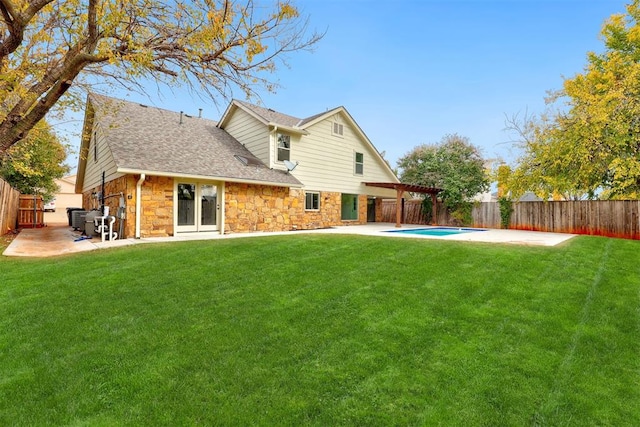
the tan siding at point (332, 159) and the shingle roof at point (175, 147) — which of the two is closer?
the shingle roof at point (175, 147)

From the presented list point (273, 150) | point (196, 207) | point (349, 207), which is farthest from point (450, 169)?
point (196, 207)

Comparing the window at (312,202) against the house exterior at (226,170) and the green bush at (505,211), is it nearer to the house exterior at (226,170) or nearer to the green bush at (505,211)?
the house exterior at (226,170)

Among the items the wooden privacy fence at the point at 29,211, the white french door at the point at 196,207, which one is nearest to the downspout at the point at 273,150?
the white french door at the point at 196,207

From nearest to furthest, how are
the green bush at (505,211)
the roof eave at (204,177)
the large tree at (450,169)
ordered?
1. the roof eave at (204,177)
2. the green bush at (505,211)
3. the large tree at (450,169)

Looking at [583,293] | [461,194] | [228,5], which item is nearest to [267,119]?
[228,5]

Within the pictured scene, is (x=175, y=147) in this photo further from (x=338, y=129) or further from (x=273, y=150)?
(x=338, y=129)

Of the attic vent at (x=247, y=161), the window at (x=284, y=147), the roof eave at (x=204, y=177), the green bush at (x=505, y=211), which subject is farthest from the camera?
the green bush at (x=505, y=211)

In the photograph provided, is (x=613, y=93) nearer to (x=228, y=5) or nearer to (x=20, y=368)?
(x=228, y=5)

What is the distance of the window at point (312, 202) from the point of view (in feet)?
54.4

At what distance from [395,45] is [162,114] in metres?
11.8

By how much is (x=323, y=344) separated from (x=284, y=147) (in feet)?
44.1

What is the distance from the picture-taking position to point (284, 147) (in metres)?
16.0

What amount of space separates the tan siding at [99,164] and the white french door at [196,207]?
2.18 m

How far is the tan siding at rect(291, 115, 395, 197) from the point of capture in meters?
Answer: 16.6
